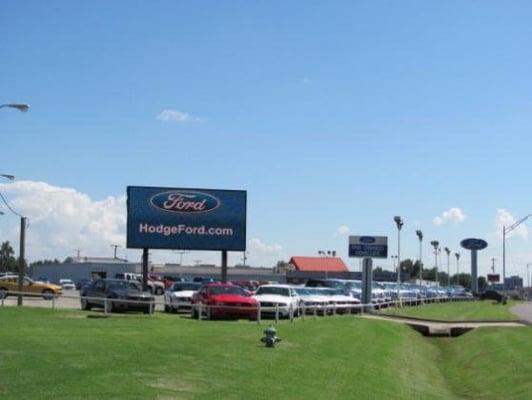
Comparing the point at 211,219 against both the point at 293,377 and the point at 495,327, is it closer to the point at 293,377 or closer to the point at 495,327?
the point at 495,327

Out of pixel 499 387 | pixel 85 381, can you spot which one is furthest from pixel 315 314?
pixel 85 381

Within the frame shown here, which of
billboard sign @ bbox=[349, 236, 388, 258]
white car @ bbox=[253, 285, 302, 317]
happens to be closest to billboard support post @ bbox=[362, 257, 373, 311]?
billboard sign @ bbox=[349, 236, 388, 258]

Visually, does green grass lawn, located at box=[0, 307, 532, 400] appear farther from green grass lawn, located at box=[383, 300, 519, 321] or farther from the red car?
green grass lawn, located at box=[383, 300, 519, 321]

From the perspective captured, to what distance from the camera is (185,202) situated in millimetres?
45656

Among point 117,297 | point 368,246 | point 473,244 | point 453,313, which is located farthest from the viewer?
point 473,244

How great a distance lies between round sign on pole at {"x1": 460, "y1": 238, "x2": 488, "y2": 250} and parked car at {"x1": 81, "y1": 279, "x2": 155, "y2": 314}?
7454 cm

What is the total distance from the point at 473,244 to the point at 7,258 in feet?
405

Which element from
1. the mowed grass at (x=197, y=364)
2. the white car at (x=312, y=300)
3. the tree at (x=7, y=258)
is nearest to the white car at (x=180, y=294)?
the white car at (x=312, y=300)

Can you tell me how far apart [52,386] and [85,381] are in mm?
618

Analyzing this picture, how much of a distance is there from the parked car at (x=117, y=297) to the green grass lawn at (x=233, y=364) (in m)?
5.38

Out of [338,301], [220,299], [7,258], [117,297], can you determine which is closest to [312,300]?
[338,301]

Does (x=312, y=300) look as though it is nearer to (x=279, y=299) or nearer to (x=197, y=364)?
(x=279, y=299)

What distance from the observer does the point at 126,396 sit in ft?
35.7

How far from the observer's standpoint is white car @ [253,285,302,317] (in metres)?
33.2
